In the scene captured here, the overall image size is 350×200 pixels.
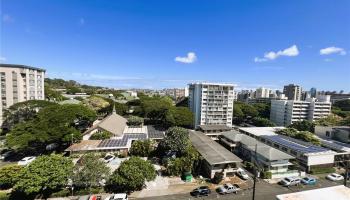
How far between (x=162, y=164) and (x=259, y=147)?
19.3 metres

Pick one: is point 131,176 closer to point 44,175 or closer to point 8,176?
point 44,175

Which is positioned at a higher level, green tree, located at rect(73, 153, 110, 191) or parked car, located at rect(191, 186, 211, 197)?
green tree, located at rect(73, 153, 110, 191)

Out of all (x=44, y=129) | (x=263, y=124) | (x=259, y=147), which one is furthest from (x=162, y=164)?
(x=263, y=124)

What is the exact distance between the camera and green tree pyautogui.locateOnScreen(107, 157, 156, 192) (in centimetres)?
2438

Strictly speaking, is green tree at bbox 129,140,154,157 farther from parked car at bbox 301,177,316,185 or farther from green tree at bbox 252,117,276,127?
green tree at bbox 252,117,276,127

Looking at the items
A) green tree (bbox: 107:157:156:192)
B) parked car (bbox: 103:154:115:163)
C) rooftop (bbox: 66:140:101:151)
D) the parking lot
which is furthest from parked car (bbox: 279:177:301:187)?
rooftop (bbox: 66:140:101:151)

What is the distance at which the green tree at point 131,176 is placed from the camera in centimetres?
2438

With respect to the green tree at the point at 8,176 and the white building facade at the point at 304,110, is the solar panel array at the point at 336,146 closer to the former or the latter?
the white building facade at the point at 304,110

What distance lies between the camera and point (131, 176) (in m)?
24.3

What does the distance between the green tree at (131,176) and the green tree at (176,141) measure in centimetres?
859

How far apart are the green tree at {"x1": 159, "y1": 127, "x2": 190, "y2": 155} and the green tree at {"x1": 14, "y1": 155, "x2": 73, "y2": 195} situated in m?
16.1

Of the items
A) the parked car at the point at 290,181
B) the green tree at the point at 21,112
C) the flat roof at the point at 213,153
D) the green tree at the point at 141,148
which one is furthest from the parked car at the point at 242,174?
the green tree at the point at 21,112

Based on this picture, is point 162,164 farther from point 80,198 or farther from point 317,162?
point 317,162

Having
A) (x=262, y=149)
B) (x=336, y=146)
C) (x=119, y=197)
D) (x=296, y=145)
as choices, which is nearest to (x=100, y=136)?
(x=119, y=197)
